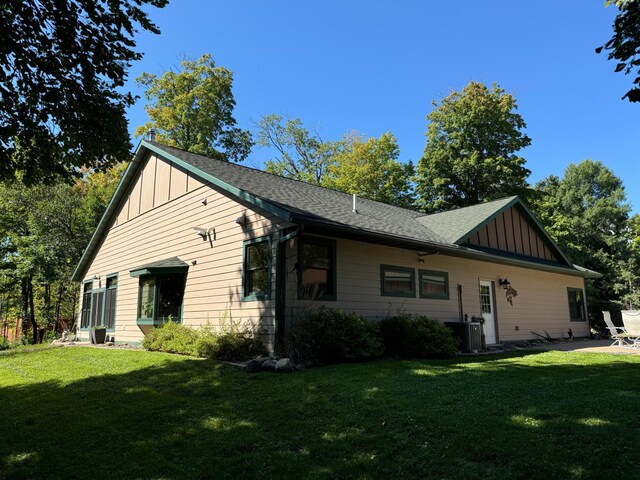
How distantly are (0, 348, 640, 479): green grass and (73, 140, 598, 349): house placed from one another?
2596 millimetres

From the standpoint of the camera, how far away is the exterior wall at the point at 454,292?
9.86 m

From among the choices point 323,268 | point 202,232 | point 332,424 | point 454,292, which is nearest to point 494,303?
point 454,292

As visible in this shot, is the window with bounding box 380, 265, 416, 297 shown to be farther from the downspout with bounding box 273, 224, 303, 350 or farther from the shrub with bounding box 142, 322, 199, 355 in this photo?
the shrub with bounding box 142, 322, 199, 355

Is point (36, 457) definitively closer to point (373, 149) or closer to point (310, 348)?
point (310, 348)

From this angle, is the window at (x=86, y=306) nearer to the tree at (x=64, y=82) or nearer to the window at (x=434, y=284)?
the tree at (x=64, y=82)

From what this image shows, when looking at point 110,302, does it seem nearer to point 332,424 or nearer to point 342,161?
point 332,424

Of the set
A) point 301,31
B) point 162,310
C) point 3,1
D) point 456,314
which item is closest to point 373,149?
point 301,31

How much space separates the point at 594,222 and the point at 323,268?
2838 centimetres

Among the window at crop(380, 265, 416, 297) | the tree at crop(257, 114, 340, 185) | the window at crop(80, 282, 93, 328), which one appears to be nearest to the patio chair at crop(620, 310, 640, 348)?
the window at crop(380, 265, 416, 297)

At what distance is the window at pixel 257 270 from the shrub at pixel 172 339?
162 cm

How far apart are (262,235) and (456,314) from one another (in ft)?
20.9

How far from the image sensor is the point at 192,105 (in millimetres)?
26609

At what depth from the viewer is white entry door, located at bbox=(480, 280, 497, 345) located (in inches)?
530

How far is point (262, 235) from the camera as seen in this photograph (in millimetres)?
9492
